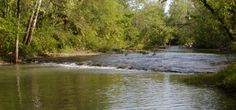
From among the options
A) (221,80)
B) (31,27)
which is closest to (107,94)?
(221,80)

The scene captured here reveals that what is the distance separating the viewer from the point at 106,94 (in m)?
20.5

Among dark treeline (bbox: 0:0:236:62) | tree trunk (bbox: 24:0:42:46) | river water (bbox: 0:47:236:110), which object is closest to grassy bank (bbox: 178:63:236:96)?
river water (bbox: 0:47:236:110)

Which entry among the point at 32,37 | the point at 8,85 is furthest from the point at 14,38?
the point at 8,85

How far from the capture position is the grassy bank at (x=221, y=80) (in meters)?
20.6

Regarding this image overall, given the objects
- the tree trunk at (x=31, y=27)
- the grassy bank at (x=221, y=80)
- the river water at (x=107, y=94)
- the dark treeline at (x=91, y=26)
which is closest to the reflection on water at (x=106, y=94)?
the river water at (x=107, y=94)

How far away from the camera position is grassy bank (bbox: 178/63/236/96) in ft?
67.5

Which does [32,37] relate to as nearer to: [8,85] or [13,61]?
[13,61]

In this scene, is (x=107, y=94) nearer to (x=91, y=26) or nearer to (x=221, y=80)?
(x=221, y=80)

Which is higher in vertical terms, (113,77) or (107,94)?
(113,77)

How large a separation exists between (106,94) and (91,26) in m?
49.1

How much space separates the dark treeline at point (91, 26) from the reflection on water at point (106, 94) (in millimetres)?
2828

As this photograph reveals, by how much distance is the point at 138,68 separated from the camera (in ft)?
116

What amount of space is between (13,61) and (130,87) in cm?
2362

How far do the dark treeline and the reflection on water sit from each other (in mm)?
2828
